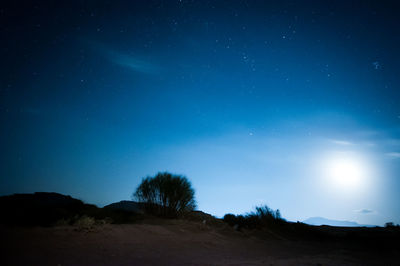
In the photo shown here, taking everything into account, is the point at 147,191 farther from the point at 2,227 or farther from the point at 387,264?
the point at 387,264

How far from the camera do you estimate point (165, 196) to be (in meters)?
11.6

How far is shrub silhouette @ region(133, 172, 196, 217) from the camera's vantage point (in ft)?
37.9

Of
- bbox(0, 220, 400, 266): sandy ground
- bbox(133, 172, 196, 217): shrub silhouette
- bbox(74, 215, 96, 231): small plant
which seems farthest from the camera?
bbox(133, 172, 196, 217): shrub silhouette

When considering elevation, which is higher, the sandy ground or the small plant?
the small plant

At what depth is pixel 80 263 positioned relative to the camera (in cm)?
421

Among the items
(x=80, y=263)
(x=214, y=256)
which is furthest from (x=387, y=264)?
(x=80, y=263)

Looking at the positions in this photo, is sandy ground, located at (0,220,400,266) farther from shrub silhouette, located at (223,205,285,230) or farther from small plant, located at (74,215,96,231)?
shrub silhouette, located at (223,205,285,230)

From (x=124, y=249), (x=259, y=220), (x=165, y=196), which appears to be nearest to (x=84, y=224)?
(x=124, y=249)

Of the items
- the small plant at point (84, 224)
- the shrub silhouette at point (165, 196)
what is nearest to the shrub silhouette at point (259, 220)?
the shrub silhouette at point (165, 196)

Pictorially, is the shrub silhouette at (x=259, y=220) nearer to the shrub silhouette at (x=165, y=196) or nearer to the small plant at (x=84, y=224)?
the shrub silhouette at (x=165, y=196)

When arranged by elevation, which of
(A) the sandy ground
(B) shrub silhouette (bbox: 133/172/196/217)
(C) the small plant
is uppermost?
(B) shrub silhouette (bbox: 133/172/196/217)

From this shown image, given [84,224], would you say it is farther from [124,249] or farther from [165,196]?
[165,196]

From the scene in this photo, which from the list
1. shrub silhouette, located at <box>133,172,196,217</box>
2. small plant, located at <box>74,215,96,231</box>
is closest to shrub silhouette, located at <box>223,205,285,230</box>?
shrub silhouette, located at <box>133,172,196,217</box>

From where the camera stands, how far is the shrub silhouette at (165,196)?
1155 cm
